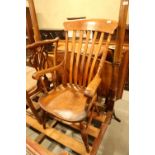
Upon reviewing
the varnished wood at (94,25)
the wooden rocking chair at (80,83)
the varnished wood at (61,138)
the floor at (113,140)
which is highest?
the varnished wood at (94,25)

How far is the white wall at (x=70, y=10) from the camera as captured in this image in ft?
7.24

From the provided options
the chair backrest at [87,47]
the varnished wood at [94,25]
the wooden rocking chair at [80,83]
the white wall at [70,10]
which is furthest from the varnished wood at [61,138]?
the white wall at [70,10]

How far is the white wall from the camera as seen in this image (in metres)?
2.21

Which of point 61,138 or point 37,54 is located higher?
point 37,54

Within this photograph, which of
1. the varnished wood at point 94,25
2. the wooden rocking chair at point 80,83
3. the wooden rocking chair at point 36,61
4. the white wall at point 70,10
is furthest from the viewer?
the white wall at point 70,10

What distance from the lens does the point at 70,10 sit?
Result: 2512 mm

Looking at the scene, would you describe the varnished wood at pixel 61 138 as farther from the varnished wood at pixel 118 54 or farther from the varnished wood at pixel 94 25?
the varnished wood at pixel 94 25

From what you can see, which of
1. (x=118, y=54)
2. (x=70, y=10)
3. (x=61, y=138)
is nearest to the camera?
(x=118, y=54)

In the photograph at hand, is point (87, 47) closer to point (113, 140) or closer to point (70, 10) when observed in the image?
point (113, 140)

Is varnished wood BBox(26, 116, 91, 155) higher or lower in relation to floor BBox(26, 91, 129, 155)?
higher

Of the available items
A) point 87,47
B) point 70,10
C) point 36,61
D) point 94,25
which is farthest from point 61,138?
point 70,10

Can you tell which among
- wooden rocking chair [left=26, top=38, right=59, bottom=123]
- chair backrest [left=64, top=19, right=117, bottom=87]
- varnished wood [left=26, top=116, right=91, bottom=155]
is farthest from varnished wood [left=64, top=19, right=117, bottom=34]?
varnished wood [left=26, top=116, right=91, bottom=155]

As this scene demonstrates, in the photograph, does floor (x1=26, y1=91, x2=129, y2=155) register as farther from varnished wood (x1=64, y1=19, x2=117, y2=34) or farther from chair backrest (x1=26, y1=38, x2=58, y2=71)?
varnished wood (x1=64, y1=19, x2=117, y2=34)
